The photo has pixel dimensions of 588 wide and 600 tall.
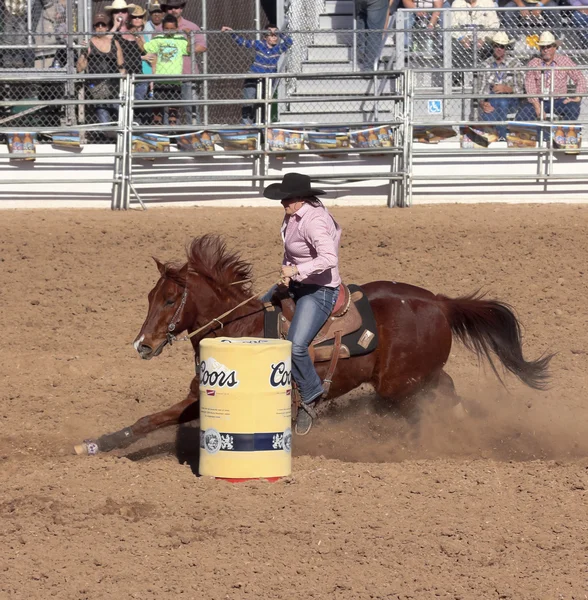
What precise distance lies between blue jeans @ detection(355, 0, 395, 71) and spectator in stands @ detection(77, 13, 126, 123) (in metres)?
3.94

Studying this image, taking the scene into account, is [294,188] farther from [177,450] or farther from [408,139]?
[408,139]

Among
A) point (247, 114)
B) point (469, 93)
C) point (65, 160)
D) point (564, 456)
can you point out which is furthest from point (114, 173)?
point (564, 456)

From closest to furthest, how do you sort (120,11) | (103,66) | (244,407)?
(244,407), (103,66), (120,11)

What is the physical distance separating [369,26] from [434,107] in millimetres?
2421

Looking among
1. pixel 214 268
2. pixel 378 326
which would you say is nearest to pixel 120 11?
pixel 214 268

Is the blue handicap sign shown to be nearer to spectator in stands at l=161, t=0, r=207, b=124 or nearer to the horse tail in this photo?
spectator in stands at l=161, t=0, r=207, b=124

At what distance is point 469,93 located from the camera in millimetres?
14672

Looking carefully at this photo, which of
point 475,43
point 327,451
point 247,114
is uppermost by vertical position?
point 475,43

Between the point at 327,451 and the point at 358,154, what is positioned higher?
the point at 358,154

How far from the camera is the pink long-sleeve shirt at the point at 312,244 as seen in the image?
634 centimetres

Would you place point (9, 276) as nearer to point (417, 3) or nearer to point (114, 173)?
point (114, 173)

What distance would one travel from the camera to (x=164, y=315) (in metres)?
6.77

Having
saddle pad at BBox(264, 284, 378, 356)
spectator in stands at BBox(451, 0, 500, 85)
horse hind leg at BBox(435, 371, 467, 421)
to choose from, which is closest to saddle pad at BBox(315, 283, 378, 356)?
saddle pad at BBox(264, 284, 378, 356)

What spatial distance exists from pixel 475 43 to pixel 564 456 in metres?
8.62
